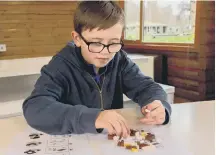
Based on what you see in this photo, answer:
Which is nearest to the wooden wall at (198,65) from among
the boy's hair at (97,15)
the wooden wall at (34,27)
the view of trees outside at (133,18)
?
the view of trees outside at (133,18)

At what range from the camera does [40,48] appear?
3029 millimetres

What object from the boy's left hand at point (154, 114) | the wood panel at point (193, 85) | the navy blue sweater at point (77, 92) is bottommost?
the wood panel at point (193, 85)

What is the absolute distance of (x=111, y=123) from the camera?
2.53 feet

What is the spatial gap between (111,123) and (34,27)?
2355mm

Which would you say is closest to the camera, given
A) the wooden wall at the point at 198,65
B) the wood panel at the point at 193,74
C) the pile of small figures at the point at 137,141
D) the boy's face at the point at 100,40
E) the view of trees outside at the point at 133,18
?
the pile of small figures at the point at 137,141

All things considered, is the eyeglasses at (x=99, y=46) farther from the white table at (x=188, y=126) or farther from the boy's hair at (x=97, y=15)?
the white table at (x=188, y=126)

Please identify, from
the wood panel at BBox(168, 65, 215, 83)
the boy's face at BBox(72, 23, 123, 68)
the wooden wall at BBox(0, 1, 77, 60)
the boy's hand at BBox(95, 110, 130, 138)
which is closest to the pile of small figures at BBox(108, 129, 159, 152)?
the boy's hand at BBox(95, 110, 130, 138)

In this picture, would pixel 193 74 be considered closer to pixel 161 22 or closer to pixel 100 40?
pixel 161 22

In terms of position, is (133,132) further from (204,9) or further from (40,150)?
(204,9)

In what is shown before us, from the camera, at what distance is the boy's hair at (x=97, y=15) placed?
0.92 m

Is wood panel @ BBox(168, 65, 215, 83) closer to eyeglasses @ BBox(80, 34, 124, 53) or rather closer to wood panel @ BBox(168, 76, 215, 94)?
wood panel @ BBox(168, 76, 215, 94)

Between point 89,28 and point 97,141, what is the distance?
1.15 feet

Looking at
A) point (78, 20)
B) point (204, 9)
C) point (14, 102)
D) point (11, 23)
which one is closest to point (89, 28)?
point (78, 20)

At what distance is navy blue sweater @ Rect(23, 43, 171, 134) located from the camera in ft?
2.67
